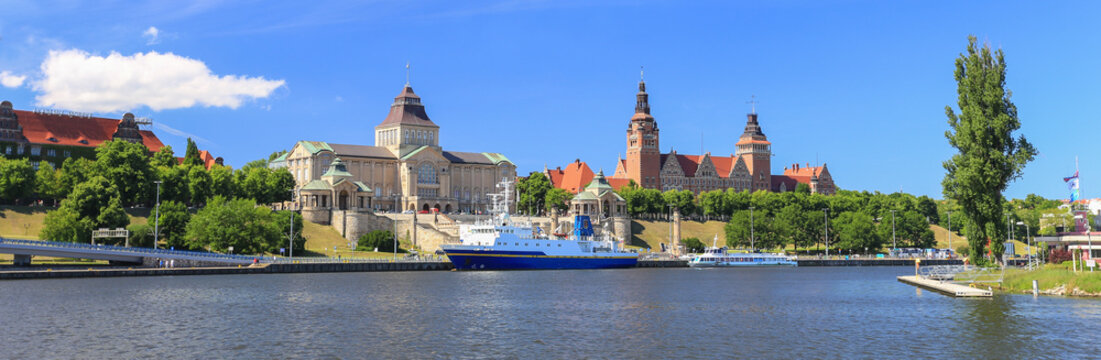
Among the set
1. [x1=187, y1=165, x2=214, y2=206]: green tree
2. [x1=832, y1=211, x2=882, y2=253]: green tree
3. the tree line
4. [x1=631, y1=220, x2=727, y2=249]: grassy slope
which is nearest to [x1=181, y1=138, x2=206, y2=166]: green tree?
the tree line

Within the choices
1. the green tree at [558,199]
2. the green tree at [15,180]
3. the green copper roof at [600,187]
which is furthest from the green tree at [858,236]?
the green tree at [15,180]

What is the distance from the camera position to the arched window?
180m

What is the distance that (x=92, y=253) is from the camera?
94375 mm

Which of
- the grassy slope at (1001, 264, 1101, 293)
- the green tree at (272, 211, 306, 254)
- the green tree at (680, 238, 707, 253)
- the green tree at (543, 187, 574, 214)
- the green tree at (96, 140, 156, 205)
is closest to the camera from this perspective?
the grassy slope at (1001, 264, 1101, 293)

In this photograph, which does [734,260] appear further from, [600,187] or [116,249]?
[116,249]

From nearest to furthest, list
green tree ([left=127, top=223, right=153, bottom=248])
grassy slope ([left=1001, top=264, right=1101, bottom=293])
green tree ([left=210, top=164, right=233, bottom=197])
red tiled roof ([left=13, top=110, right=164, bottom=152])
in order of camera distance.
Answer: grassy slope ([left=1001, top=264, right=1101, bottom=293]) → green tree ([left=127, top=223, right=153, bottom=248]) → green tree ([left=210, top=164, right=233, bottom=197]) → red tiled roof ([left=13, top=110, right=164, bottom=152])

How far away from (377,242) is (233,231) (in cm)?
2574

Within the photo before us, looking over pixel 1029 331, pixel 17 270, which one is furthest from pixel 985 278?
pixel 17 270

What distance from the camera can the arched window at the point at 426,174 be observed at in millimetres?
179875

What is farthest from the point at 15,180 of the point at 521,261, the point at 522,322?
the point at 522,322

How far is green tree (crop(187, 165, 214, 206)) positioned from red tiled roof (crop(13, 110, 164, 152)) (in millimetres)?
21711

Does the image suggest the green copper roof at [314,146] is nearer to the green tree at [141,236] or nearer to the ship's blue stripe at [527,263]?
the green tree at [141,236]

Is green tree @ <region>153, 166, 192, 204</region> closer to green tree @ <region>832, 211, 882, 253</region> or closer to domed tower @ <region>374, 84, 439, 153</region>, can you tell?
domed tower @ <region>374, 84, 439, 153</region>

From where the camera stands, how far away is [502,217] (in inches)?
4673
